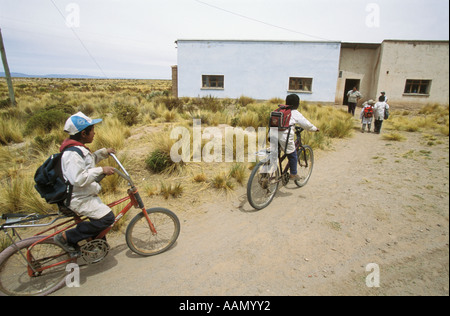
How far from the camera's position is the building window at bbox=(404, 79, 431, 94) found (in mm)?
18984

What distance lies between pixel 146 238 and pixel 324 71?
20071mm

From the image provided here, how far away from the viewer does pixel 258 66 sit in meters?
20.2

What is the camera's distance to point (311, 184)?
5.37m

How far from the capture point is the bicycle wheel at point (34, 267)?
2.53 metres

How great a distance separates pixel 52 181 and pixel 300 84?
20.7m

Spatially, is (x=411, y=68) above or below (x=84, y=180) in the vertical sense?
above

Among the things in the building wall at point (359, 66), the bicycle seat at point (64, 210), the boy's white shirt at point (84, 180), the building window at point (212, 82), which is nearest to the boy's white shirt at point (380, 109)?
the boy's white shirt at point (84, 180)

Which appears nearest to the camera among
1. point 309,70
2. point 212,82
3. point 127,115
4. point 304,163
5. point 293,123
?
point 293,123

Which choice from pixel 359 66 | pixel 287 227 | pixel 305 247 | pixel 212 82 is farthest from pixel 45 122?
pixel 359 66
